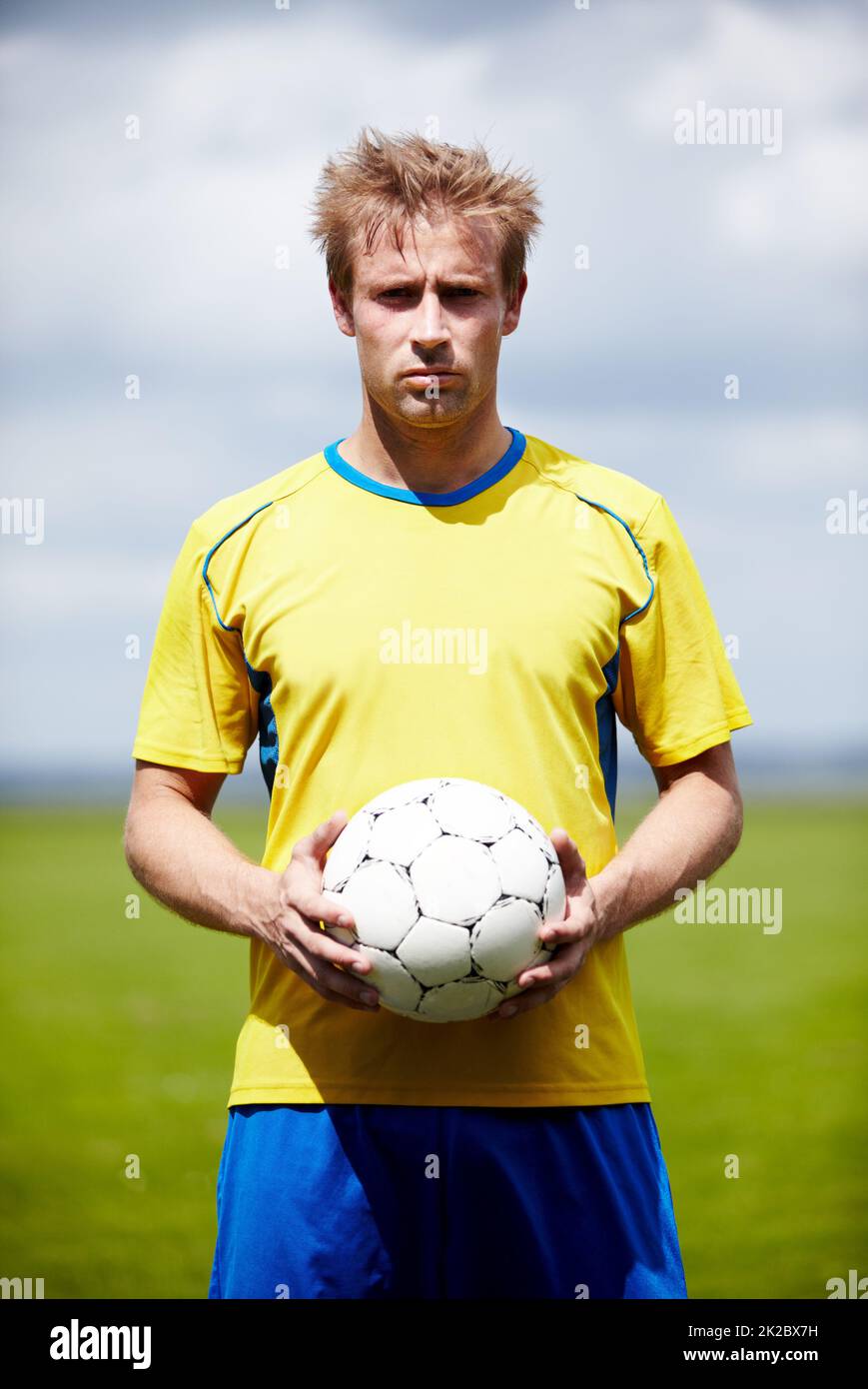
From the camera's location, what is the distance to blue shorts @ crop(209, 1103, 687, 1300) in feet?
10.5

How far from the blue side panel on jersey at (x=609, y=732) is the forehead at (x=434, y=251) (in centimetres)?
95

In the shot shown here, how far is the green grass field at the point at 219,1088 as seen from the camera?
26.6 feet

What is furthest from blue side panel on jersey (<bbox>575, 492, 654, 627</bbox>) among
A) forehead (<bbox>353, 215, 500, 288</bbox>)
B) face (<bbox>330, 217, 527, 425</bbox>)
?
forehead (<bbox>353, 215, 500, 288</bbox>)

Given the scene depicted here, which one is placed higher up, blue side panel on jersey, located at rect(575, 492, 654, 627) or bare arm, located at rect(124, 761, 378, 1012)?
blue side panel on jersey, located at rect(575, 492, 654, 627)

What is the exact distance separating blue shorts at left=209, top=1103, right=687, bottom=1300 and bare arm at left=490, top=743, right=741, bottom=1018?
1.11 ft

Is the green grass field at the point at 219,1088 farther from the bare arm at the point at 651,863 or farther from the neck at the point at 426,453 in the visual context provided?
the neck at the point at 426,453

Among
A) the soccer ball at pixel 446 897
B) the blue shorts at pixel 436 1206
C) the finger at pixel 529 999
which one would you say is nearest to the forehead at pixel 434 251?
the soccer ball at pixel 446 897

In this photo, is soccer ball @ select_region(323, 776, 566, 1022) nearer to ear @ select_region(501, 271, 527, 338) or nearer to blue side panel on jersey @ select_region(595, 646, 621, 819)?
blue side panel on jersey @ select_region(595, 646, 621, 819)

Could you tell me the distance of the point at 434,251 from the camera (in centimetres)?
345

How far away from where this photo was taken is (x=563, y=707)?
11.0ft

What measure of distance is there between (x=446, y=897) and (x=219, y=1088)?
11466mm

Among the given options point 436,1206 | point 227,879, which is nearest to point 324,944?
point 227,879

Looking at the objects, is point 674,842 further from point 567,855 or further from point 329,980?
point 329,980

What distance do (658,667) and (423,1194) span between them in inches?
50.9
